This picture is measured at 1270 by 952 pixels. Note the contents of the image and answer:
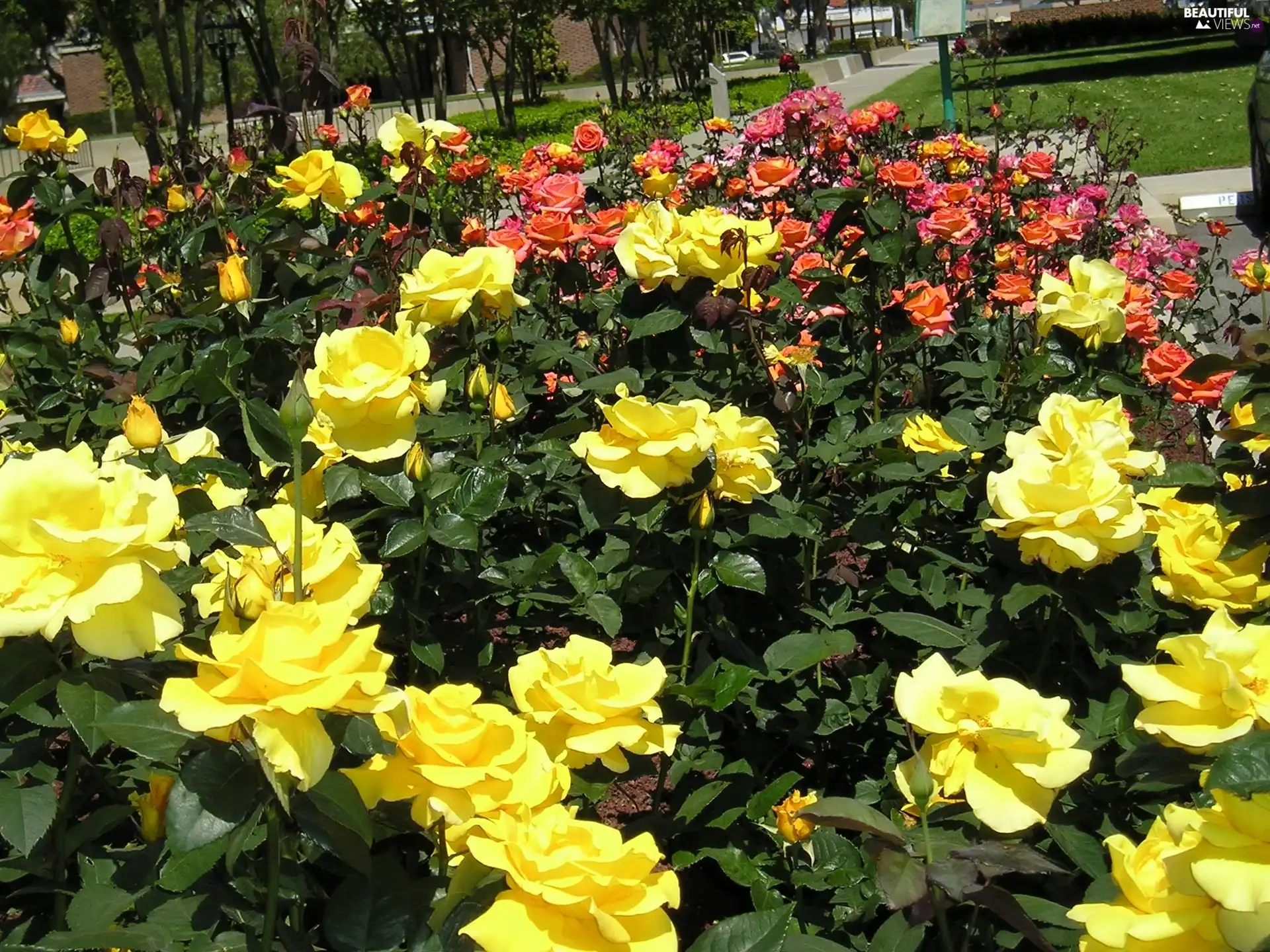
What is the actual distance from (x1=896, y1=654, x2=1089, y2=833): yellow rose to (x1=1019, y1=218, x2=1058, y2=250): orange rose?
7.36ft

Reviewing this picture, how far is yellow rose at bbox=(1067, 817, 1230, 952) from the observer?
83 centimetres

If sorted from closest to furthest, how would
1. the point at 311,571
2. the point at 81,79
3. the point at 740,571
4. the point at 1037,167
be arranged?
the point at 311,571 < the point at 740,571 < the point at 1037,167 < the point at 81,79

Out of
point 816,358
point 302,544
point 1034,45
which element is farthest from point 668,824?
point 1034,45

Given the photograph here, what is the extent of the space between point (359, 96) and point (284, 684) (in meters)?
2.89

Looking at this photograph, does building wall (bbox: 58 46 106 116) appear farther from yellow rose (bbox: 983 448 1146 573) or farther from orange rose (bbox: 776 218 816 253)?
yellow rose (bbox: 983 448 1146 573)

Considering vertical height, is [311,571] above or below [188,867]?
above

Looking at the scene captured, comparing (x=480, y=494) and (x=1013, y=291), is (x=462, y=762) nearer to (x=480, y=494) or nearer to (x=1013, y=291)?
(x=480, y=494)

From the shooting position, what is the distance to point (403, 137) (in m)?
2.67

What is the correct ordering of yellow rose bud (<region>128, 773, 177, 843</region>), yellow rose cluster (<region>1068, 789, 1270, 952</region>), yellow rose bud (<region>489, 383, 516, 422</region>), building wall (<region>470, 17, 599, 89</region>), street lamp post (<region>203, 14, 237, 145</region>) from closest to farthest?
yellow rose cluster (<region>1068, 789, 1270, 952</region>) < yellow rose bud (<region>128, 773, 177, 843</region>) < yellow rose bud (<region>489, 383, 516, 422</region>) < street lamp post (<region>203, 14, 237, 145</region>) < building wall (<region>470, 17, 599, 89</region>)

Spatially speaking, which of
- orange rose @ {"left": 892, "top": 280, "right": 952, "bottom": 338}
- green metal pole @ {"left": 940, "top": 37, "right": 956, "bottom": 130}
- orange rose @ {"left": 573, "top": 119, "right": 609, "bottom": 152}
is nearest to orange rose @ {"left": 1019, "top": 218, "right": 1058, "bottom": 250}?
orange rose @ {"left": 892, "top": 280, "right": 952, "bottom": 338}

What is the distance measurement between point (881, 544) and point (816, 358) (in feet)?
1.79

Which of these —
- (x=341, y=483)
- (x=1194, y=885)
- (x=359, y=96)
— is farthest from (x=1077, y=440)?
(x=359, y=96)

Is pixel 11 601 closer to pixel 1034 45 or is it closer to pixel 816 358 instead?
pixel 816 358

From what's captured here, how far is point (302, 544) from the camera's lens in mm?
1119
